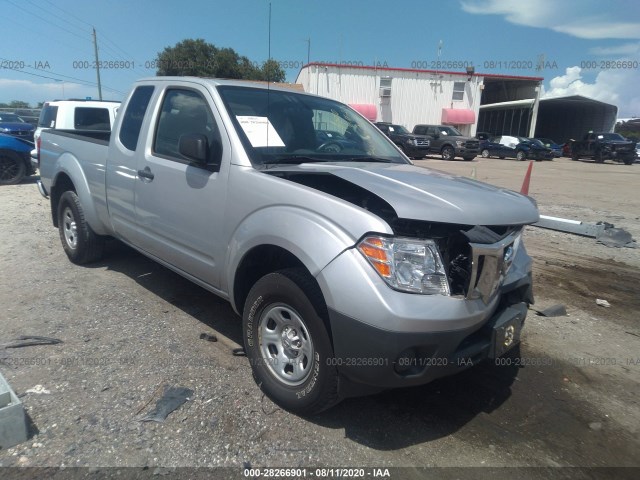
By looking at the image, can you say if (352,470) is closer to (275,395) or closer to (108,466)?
(275,395)

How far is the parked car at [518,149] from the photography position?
3028 centimetres

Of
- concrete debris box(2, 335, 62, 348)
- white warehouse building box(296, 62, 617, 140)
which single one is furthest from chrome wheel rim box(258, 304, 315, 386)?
white warehouse building box(296, 62, 617, 140)

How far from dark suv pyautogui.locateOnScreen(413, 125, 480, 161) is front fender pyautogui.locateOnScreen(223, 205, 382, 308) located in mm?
25181

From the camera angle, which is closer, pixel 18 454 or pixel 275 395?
pixel 18 454

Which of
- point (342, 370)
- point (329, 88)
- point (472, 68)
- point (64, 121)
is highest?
point (472, 68)

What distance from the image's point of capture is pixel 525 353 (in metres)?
3.65

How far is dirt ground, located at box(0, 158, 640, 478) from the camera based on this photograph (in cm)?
242

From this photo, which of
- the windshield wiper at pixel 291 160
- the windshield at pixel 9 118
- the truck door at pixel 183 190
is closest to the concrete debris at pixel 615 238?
the windshield wiper at pixel 291 160

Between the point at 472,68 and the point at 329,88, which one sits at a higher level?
the point at 472,68

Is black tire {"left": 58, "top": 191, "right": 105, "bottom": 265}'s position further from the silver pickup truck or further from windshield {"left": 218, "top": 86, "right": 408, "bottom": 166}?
windshield {"left": 218, "top": 86, "right": 408, "bottom": 166}

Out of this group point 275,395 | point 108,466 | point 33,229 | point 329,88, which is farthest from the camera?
point 329,88

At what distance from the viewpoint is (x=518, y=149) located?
30.7m

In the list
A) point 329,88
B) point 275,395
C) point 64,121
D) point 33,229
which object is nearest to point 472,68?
point 329,88

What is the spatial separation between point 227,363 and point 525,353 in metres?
2.35
